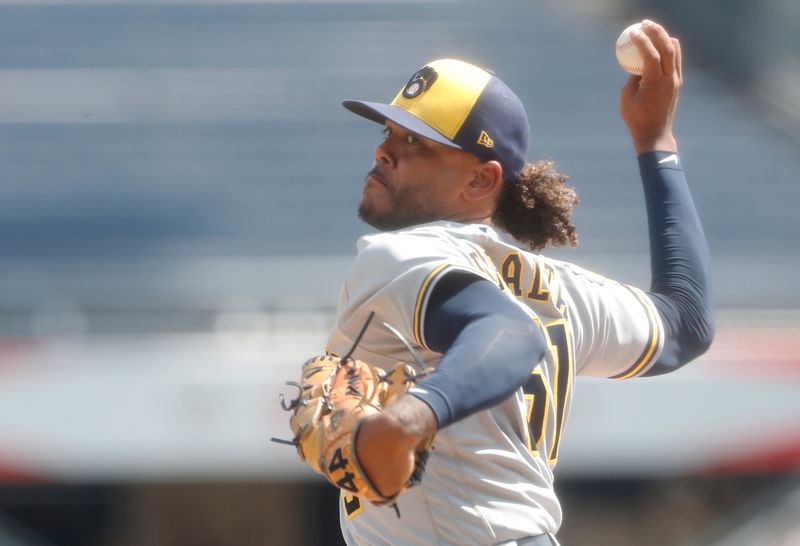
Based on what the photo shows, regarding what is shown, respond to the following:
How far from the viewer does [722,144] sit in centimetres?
644

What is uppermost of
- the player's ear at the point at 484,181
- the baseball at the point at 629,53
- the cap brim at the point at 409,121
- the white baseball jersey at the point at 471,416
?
the baseball at the point at 629,53

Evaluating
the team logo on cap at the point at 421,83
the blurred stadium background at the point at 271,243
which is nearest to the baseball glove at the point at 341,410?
the team logo on cap at the point at 421,83

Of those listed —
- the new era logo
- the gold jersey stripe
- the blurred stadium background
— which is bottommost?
the blurred stadium background

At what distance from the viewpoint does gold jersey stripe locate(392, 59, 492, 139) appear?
57.4 inches

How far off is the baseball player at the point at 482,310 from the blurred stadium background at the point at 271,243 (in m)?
2.58

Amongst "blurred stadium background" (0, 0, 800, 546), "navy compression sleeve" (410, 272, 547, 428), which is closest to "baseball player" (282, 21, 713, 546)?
"navy compression sleeve" (410, 272, 547, 428)

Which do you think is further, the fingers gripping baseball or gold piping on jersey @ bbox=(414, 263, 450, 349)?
the fingers gripping baseball

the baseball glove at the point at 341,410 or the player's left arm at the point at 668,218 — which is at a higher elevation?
the player's left arm at the point at 668,218

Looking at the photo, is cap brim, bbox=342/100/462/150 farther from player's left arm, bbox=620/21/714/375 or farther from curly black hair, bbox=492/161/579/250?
player's left arm, bbox=620/21/714/375

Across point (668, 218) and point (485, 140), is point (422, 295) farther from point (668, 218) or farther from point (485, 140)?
point (668, 218)

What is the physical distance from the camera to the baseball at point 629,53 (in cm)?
156

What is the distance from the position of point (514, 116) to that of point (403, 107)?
14cm

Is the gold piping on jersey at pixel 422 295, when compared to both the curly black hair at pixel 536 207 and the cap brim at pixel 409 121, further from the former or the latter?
the curly black hair at pixel 536 207

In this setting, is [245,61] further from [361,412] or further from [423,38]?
[361,412]
